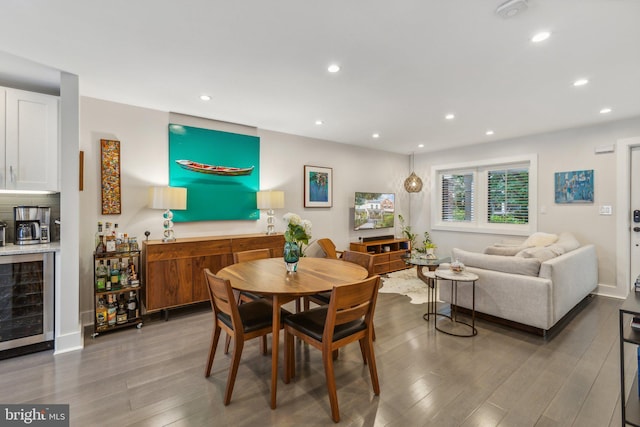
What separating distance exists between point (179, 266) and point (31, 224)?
4.57 ft

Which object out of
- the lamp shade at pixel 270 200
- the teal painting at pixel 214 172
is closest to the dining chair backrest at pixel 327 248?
the lamp shade at pixel 270 200

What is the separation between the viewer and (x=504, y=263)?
3.08 metres

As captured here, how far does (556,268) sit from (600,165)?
2.58 metres

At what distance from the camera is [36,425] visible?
1838 millimetres

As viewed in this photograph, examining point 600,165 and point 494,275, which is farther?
point 600,165

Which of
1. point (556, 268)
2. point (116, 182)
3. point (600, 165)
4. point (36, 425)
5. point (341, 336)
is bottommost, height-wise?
point (36, 425)

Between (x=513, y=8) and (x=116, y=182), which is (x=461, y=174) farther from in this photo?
(x=116, y=182)

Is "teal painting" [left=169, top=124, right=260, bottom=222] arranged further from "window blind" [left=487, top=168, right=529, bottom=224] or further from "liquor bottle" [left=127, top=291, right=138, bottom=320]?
"window blind" [left=487, top=168, right=529, bottom=224]

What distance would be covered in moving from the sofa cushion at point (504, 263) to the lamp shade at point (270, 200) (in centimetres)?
245

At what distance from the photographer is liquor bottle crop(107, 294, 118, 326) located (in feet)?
10.0

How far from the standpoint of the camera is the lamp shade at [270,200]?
4246 millimetres

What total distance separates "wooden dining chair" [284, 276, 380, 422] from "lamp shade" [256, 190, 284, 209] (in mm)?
2272

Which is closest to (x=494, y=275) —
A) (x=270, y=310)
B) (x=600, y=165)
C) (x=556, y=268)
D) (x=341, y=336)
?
(x=556, y=268)

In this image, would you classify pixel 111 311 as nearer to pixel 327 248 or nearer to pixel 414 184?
pixel 327 248
